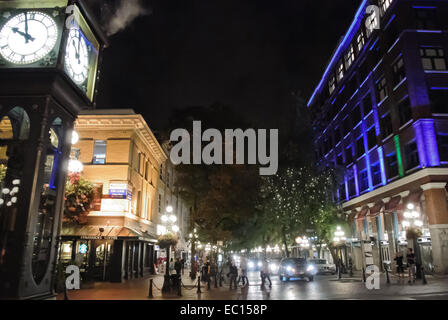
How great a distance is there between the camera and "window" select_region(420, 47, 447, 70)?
92.6 ft

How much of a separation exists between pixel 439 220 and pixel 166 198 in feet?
95.8

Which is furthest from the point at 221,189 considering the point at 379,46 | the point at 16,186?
the point at 379,46

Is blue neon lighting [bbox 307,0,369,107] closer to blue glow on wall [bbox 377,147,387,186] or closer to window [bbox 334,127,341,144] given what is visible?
window [bbox 334,127,341,144]

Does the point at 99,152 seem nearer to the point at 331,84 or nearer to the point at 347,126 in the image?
the point at 347,126

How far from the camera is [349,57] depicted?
4088 centimetres

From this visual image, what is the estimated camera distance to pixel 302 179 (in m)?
35.6

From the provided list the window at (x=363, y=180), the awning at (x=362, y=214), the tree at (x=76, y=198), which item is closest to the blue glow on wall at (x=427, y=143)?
the awning at (x=362, y=214)

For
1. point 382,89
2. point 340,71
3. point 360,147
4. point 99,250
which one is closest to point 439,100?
point 382,89

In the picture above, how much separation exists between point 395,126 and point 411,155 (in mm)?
3235

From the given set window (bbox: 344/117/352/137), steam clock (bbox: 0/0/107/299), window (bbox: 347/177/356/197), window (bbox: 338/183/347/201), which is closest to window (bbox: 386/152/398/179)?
window (bbox: 347/177/356/197)

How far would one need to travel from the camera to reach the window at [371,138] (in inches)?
1400

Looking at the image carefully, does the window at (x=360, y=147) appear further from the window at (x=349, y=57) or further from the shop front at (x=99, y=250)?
the shop front at (x=99, y=250)
